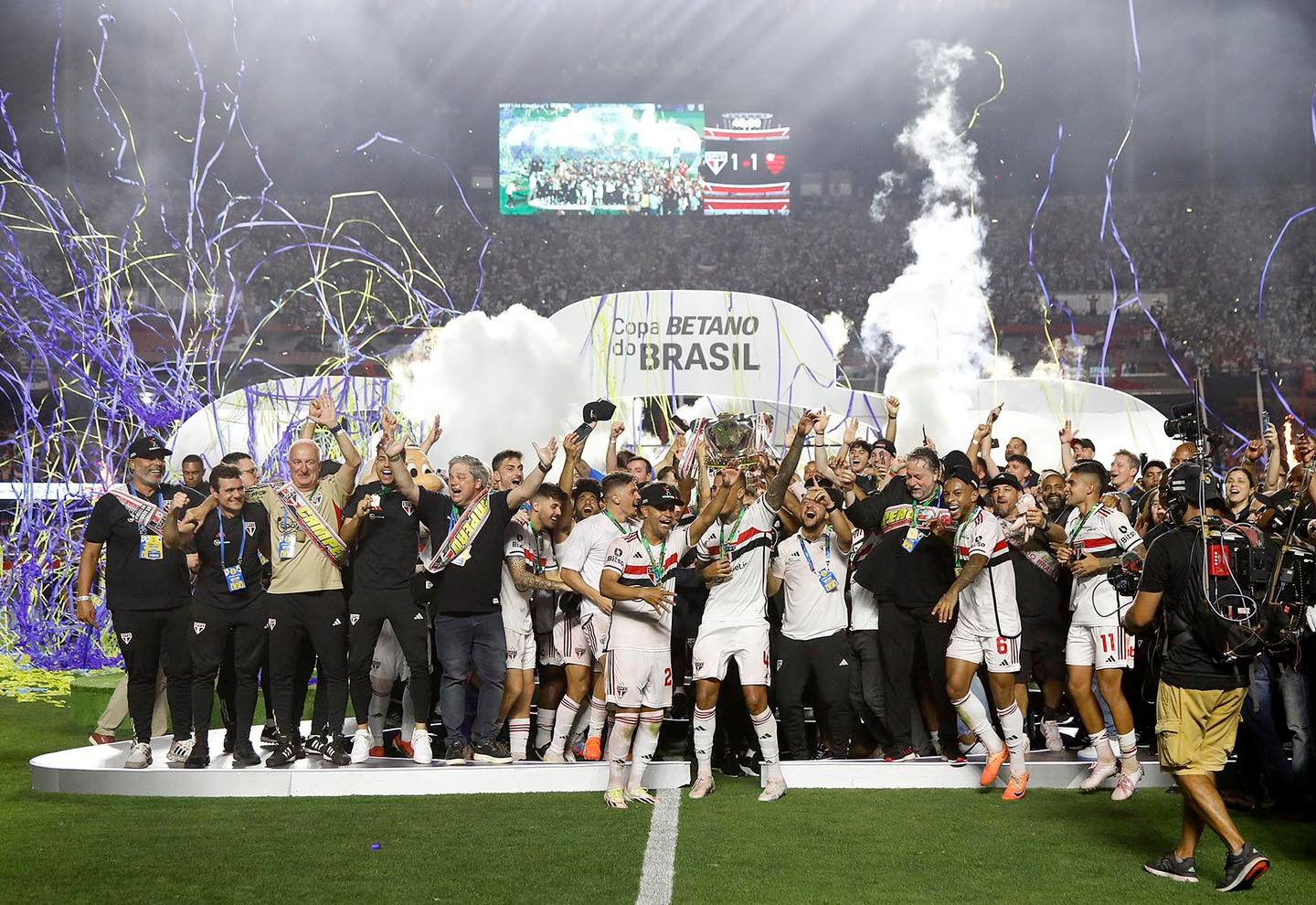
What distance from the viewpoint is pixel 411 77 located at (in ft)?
103

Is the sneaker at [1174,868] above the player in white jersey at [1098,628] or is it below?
below

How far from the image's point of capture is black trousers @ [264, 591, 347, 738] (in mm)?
7457

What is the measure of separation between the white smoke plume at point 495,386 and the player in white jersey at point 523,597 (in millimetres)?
6745

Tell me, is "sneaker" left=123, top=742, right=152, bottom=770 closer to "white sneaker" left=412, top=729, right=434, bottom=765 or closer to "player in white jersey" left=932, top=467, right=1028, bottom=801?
"white sneaker" left=412, top=729, right=434, bottom=765

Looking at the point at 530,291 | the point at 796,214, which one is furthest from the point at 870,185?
the point at 530,291

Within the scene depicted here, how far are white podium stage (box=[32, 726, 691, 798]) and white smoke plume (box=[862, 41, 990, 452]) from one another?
47.4ft

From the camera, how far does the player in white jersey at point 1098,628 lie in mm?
7082

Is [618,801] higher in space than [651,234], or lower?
lower

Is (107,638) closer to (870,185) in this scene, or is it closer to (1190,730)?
(1190,730)

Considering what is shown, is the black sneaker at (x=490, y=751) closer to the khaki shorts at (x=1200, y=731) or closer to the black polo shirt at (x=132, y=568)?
the black polo shirt at (x=132, y=568)

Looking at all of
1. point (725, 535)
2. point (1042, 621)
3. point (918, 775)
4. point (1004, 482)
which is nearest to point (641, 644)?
point (725, 535)

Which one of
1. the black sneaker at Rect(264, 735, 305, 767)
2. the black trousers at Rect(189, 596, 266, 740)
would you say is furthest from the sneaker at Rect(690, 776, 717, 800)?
the black trousers at Rect(189, 596, 266, 740)

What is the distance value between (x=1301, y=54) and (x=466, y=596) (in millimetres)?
25134

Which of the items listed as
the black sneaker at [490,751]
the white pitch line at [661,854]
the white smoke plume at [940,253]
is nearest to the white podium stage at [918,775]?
the white pitch line at [661,854]
